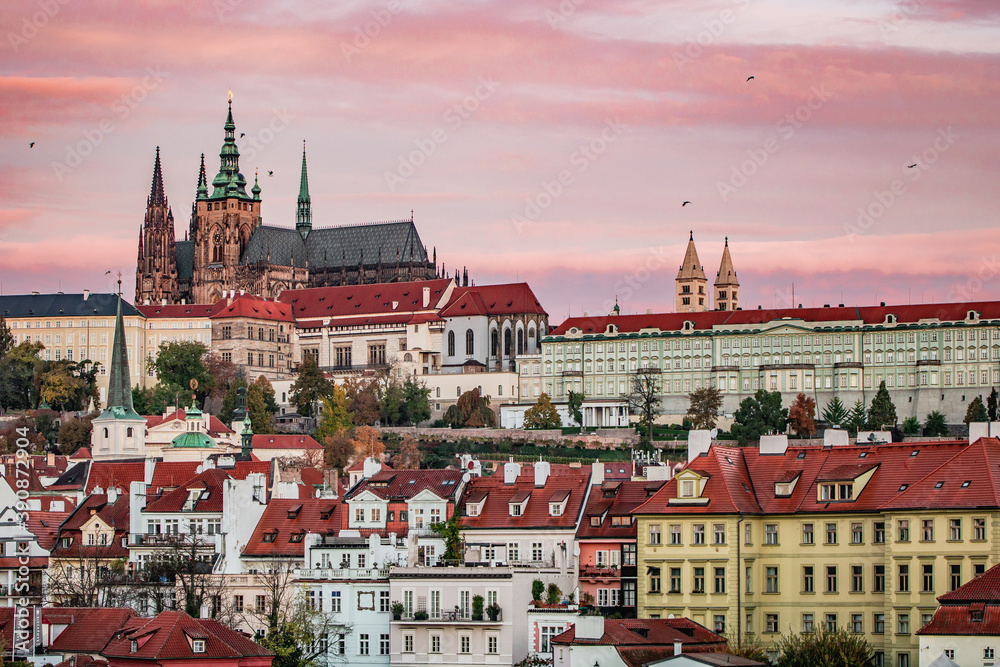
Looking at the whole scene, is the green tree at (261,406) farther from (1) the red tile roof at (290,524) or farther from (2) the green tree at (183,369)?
(1) the red tile roof at (290,524)

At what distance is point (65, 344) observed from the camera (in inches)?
7864

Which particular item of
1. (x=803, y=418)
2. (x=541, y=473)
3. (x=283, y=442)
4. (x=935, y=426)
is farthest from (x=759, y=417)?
(x=541, y=473)

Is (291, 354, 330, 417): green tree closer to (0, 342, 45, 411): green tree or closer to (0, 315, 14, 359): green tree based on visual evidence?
(0, 342, 45, 411): green tree

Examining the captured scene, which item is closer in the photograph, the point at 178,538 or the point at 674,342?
the point at 178,538

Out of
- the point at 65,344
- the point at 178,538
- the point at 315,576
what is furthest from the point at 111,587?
the point at 65,344

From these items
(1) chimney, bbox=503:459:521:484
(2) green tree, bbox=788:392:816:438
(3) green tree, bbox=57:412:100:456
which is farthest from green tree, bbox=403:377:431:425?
(1) chimney, bbox=503:459:521:484

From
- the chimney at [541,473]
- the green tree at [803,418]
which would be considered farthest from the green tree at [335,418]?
the chimney at [541,473]

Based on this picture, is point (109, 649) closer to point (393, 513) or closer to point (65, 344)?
point (393, 513)

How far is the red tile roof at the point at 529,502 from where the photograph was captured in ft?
228

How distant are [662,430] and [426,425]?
1923 cm

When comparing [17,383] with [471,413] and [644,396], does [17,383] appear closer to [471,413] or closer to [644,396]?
[471,413]

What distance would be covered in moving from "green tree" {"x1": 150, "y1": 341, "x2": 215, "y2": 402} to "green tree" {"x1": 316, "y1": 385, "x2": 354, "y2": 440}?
2134 cm

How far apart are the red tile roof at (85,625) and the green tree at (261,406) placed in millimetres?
94237

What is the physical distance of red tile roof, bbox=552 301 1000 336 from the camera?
177 meters
